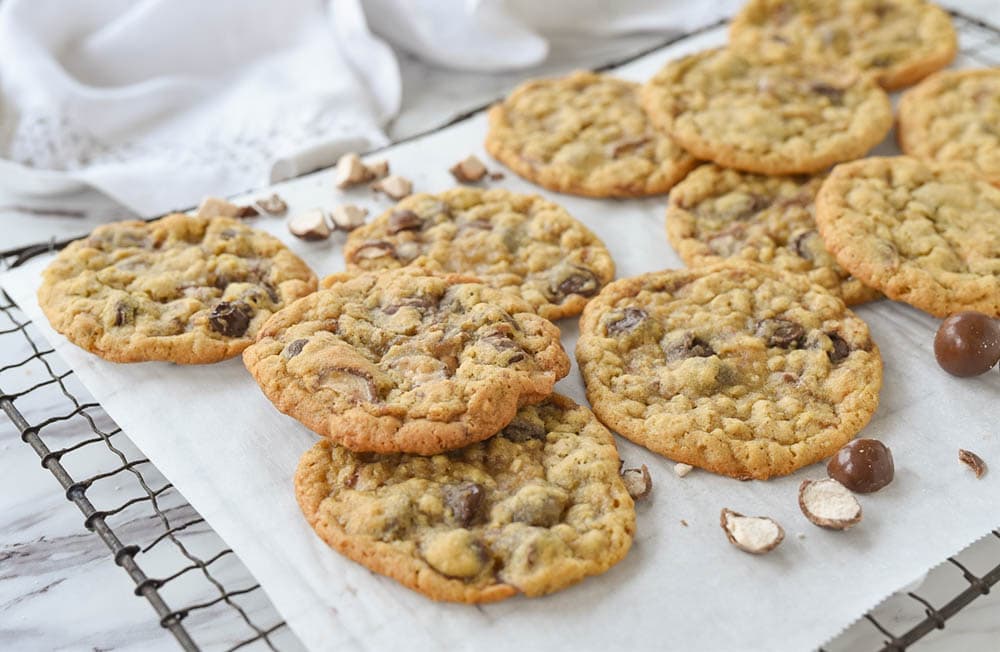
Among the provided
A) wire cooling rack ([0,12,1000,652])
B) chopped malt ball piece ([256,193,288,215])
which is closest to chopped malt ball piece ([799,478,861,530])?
wire cooling rack ([0,12,1000,652])

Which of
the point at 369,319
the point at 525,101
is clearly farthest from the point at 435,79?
the point at 369,319

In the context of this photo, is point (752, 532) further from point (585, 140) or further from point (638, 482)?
point (585, 140)

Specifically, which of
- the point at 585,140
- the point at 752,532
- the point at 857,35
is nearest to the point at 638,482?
the point at 752,532

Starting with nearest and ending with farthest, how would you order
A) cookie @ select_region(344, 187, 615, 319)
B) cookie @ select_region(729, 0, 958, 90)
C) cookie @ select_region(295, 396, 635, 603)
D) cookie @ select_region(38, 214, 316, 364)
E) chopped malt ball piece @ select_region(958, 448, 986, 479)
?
cookie @ select_region(295, 396, 635, 603) → chopped malt ball piece @ select_region(958, 448, 986, 479) → cookie @ select_region(38, 214, 316, 364) → cookie @ select_region(344, 187, 615, 319) → cookie @ select_region(729, 0, 958, 90)

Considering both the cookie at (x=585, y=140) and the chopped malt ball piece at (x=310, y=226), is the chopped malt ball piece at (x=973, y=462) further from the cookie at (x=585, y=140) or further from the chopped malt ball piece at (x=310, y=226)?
the chopped malt ball piece at (x=310, y=226)

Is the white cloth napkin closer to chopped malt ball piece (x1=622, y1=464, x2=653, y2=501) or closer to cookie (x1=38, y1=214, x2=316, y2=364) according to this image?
cookie (x1=38, y1=214, x2=316, y2=364)

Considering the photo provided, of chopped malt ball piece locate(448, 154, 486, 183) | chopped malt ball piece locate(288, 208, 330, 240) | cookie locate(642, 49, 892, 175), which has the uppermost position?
cookie locate(642, 49, 892, 175)

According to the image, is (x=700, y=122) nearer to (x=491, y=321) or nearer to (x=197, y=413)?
(x=491, y=321)
